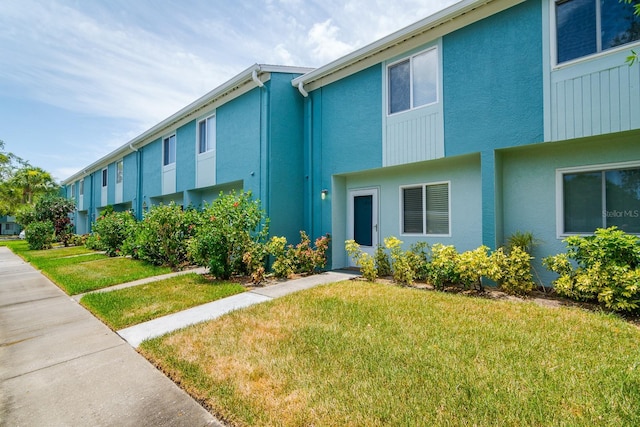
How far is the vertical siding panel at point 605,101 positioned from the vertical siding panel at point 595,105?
0.16ft

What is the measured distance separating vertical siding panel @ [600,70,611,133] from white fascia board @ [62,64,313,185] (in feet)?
24.7

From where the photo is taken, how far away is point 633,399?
8.51 ft

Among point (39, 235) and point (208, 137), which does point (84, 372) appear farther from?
point (39, 235)

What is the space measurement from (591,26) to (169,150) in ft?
53.1

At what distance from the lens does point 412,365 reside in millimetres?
3289

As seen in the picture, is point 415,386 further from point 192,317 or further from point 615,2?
point 615,2

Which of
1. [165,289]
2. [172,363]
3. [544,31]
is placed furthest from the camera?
[165,289]

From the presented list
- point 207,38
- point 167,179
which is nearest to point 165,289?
point 207,38

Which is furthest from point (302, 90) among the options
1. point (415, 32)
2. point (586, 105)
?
point (586, 105)

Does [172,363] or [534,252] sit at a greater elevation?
[534,252]

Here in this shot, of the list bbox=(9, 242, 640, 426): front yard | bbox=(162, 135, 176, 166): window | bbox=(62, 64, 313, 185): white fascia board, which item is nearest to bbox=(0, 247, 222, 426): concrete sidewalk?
bbox=(9, 242, 640, 426): front yard

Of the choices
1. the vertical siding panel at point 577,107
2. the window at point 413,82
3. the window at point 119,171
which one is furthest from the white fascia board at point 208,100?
the vertical siding panel at point 577,107

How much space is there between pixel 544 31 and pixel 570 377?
621 cm

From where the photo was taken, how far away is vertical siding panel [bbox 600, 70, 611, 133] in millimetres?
5324
